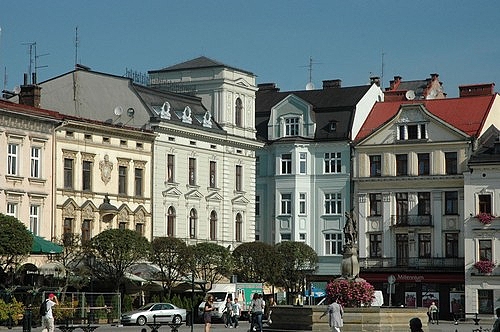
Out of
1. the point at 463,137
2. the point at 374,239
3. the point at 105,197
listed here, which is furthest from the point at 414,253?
the point at 105,197

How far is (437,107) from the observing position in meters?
87.9

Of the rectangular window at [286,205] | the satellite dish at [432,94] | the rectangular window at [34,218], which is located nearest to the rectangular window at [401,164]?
the rectangular window at [286,205]

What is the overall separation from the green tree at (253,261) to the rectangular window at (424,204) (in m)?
13.8

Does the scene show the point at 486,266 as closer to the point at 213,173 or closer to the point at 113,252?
the point at 213,173

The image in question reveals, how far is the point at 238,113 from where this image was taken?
81.7 meters

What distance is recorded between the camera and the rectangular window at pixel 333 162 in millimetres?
88562

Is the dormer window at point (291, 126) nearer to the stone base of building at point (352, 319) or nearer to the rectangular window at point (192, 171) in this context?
the rectangular window at point (192, 171)

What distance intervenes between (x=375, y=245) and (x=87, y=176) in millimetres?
27445

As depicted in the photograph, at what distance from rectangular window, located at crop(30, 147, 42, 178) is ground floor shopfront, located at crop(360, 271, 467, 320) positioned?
2829cm

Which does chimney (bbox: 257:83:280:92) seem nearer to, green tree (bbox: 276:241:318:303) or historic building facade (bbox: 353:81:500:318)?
historic building facade (bbox: 353:81:500:318)

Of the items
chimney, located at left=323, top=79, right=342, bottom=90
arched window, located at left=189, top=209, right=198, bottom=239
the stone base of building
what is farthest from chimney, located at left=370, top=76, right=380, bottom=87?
the stone base of building

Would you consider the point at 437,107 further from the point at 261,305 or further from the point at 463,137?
the point at 261,305

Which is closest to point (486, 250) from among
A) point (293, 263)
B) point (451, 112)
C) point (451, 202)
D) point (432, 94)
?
point (451, 202)

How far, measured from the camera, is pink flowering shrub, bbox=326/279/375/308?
156 ft
